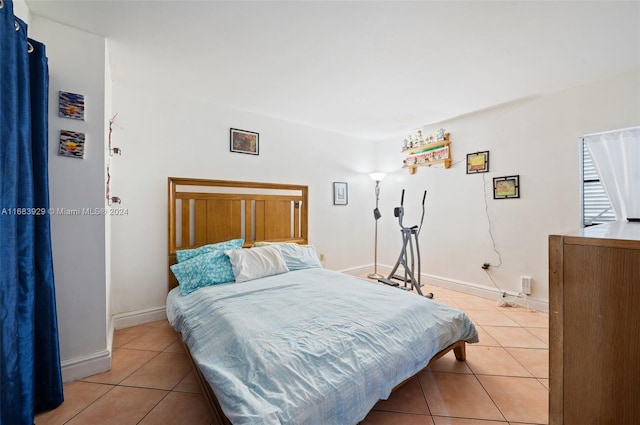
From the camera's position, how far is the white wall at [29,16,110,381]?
1.61m

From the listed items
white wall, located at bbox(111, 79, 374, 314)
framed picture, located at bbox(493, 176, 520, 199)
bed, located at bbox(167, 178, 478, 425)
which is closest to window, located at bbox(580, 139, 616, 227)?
framed picture, located at bbox(493, 176, 520, 199)

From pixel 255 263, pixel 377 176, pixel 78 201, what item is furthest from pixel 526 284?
pixel 78 201

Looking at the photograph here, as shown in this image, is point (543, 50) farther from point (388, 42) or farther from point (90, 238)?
point (90, 238)

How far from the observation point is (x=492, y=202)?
10.3ft

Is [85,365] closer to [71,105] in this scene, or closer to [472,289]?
[71,105]

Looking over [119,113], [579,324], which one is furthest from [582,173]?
[119,113]

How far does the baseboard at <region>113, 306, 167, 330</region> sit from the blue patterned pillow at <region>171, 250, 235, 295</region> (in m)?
0.58

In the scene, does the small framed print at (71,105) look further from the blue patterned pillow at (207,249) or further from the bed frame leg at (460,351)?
the bed frame leg at (460,351)

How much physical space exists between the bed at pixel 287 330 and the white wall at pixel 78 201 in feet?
1.69

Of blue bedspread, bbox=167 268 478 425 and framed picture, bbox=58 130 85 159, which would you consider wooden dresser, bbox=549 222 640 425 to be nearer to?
blue bedspread, bbox=167 268 478 425

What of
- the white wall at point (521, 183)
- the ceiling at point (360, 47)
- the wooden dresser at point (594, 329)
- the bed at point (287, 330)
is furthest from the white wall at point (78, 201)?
the white wall at point (521, 183)

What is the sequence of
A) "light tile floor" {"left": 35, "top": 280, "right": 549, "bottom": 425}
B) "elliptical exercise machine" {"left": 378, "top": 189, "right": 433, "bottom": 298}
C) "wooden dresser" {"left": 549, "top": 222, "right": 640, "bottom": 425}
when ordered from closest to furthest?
"wooden dresser" {"left": 549, "top": 222, "right": 640, "bottom": 425}
"light tile floor" {"left": 35, "top": 280, "right": 549, "bottom": 425}
"elliptical exercise machine" {"left": 378, "top": 189, "right": 433, "bottom": 298}

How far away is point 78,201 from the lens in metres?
1.68

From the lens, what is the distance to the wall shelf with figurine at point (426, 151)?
11.5 feet
